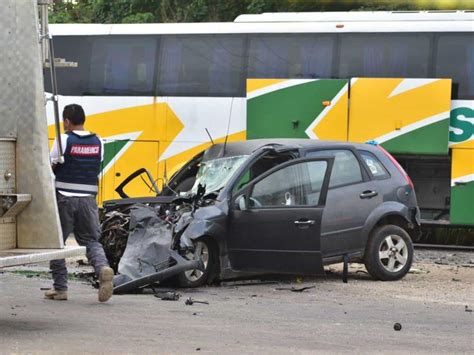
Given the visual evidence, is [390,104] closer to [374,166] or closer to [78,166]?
[374,166]

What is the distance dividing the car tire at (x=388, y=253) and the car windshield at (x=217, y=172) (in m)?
1.91

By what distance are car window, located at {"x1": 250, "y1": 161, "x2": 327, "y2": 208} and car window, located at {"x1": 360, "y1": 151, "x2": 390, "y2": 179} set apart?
82cm

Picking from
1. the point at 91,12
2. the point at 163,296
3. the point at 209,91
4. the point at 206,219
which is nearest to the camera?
the point at 163,296

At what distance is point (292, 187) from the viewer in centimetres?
1150

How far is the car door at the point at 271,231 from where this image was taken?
438 inches

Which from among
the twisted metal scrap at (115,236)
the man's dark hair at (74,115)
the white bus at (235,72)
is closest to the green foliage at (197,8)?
the white bus at (235,72)

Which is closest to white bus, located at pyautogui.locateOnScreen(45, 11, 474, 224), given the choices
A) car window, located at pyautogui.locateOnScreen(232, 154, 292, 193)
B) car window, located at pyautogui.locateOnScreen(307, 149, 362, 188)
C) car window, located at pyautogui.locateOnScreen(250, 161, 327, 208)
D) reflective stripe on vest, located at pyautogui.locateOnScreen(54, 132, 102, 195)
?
car window, located at pyautogui.locateOnScreen(307, 149, 362, 188)

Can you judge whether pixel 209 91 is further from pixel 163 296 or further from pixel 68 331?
pixel 68 331

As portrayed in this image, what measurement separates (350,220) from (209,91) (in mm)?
6939

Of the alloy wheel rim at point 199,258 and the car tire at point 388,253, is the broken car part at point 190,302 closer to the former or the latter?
the alloy wheel rim at point 199,258

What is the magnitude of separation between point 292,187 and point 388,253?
5.25 feet

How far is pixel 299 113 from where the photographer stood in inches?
688

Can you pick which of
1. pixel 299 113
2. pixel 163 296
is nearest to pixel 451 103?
pixel 299 113

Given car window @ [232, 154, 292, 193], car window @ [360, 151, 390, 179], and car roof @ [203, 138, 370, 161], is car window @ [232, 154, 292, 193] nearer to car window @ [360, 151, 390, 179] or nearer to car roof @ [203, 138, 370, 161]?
car roof @ [203, 138, 370, 161]
